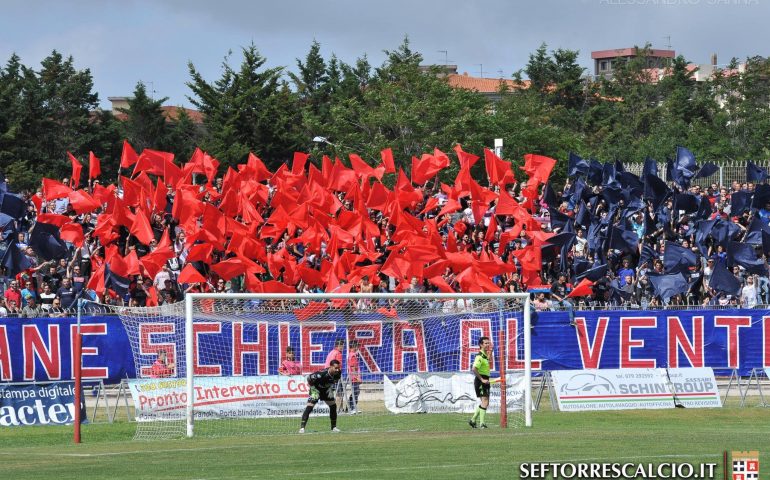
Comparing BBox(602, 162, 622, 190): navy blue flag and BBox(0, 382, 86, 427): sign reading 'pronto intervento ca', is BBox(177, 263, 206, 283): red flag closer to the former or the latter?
BBox(0, 382, 86, 427): sign reading 'pronto intervento ca'

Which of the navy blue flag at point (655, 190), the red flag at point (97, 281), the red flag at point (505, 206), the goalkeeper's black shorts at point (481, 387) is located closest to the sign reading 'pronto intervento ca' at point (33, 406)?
the red flag at point (97, 281)

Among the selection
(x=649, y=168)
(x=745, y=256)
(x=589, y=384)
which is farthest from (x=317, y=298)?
(x=649, y=168)

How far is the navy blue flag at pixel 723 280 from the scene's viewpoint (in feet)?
105

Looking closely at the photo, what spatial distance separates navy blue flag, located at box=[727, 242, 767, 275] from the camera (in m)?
32.7

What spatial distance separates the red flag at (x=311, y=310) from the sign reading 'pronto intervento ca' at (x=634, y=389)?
574 cm

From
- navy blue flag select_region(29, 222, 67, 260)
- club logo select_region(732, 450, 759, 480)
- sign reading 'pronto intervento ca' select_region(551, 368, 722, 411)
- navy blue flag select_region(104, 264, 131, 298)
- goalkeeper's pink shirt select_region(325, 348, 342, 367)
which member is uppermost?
navy blue flag select_region(29, 222, 67, 260)

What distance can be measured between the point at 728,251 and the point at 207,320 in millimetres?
14131

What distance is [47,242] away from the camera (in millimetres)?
32250

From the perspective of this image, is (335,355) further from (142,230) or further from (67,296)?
(142,230)

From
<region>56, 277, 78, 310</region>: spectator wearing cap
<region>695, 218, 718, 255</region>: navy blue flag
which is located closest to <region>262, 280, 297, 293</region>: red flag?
<region>56, 277, 78, 310</region>: spectator wearing cap

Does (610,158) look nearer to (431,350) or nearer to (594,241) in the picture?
(594,241)

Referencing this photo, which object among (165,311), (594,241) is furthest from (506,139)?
(165,311)

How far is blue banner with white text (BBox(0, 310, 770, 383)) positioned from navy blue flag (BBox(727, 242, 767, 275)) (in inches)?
67.6

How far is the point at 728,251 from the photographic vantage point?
3281cm
